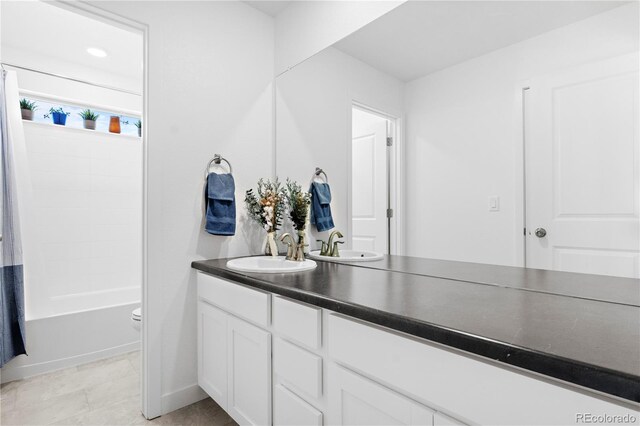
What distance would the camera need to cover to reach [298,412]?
1.18 meters

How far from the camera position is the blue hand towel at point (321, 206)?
6.40ft

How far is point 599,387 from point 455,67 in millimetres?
1126

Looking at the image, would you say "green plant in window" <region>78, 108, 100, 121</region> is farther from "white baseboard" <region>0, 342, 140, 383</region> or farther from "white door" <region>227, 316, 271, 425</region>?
"white door" <region>227, 316, 271, 425</region>

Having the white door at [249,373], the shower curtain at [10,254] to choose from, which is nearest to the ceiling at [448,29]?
the white door at [249,373]

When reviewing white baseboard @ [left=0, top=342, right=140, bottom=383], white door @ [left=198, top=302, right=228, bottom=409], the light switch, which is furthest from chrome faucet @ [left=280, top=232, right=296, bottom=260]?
white baseboard @ [left=0, top=342, right=140, bottom=383]

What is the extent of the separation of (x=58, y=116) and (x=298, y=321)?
2873 mm

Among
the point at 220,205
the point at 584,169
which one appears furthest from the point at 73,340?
the point at 584,169

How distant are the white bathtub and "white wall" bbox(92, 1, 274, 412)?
97cm

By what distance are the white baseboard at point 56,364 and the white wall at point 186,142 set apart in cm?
97

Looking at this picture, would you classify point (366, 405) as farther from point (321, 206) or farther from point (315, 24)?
point (315, 24)

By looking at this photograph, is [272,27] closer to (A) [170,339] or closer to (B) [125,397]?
(A) [170,339]

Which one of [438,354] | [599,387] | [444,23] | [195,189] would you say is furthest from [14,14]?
[599,387]

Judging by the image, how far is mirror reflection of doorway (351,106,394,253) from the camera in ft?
5.08

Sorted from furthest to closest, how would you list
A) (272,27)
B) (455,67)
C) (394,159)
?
(272,27), (394,159), (455,67)
